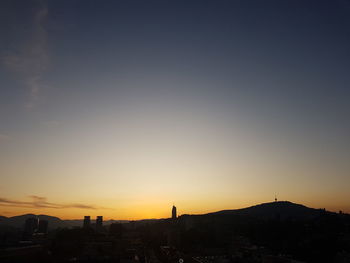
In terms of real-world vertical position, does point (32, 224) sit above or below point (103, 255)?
above

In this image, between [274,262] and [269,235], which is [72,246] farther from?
[269,235]

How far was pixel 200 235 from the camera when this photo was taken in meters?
104

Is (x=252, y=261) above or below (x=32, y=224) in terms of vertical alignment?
below

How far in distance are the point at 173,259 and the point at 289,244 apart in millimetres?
44268

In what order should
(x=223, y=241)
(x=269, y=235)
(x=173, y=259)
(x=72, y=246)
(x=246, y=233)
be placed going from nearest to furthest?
1. (x=173, y=259)
2. (x=72, y=246)
3. (x=223, y=241)
4. (x=269, y=235)
5. (x=246, y=233)

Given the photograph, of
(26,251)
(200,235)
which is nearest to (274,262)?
(26,251)

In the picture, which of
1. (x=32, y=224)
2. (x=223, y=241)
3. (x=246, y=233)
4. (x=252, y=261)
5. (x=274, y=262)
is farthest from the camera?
(x=32, y=224)

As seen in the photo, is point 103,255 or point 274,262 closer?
point 274,262

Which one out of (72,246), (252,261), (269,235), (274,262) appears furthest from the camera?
(269,235)

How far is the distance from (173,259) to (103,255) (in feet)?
50.4

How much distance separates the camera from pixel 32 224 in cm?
17262

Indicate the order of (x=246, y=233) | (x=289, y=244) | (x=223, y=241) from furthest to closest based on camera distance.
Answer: (x=246, y=233)
(x=223, y=241)
(x=289, y=244)

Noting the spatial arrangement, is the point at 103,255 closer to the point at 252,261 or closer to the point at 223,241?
the point at 252,261

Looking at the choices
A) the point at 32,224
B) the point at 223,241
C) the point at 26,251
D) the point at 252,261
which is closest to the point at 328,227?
the point at 223,241
